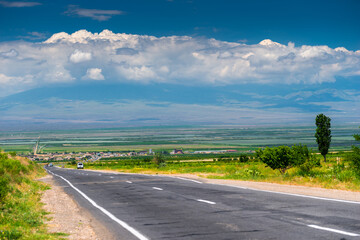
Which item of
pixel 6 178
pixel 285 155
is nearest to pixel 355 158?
pixel 285 155

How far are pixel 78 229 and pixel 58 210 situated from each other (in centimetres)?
514

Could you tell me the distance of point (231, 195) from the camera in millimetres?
19250

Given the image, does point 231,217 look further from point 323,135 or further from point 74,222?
point 323,135

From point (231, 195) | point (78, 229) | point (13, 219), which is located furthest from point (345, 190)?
point (13, 219)

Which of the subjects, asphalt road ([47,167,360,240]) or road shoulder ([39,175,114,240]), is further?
road shoulder ([39,175,114,240])

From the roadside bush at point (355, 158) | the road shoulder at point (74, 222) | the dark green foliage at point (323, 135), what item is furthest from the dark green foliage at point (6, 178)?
the dark green foliage at point (323, 135)

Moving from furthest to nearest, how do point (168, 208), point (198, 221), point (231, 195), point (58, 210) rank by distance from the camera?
point (231, 195), point (58, 210), point (168, 208), point (198, 221)

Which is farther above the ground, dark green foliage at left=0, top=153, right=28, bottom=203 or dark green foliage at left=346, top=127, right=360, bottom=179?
dark green foliage at left=346, top=127, right=360, bottom=179

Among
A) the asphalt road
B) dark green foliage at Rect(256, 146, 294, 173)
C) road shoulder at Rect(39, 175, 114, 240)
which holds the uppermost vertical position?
dark green foliage at Rect(256, 146, 294, 173)

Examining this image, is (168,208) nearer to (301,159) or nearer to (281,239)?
(281,239)

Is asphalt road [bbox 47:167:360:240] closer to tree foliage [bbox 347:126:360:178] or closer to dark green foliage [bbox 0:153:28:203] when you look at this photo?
dark green foliage [bbox 0:153:28:203]

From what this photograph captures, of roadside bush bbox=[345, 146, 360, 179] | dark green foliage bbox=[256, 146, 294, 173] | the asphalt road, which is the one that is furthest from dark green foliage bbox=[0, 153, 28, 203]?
dark green foliage bbox=[256, 146, 294, 173]

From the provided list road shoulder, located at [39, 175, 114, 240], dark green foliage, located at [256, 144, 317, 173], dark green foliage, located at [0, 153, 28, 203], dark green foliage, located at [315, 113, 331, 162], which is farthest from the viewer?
dark green foliage, located at [315, 113, 331, 162]

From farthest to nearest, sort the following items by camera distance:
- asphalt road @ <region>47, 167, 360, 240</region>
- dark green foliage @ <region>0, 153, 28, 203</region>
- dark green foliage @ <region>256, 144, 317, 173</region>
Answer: dark green foliage @ <region>256, 144, 317, 173</region>
dark green foliage @ <region>0, 153, 28, 203</region>
asphalt road @ <region>47, 167, 360, 240</region>
